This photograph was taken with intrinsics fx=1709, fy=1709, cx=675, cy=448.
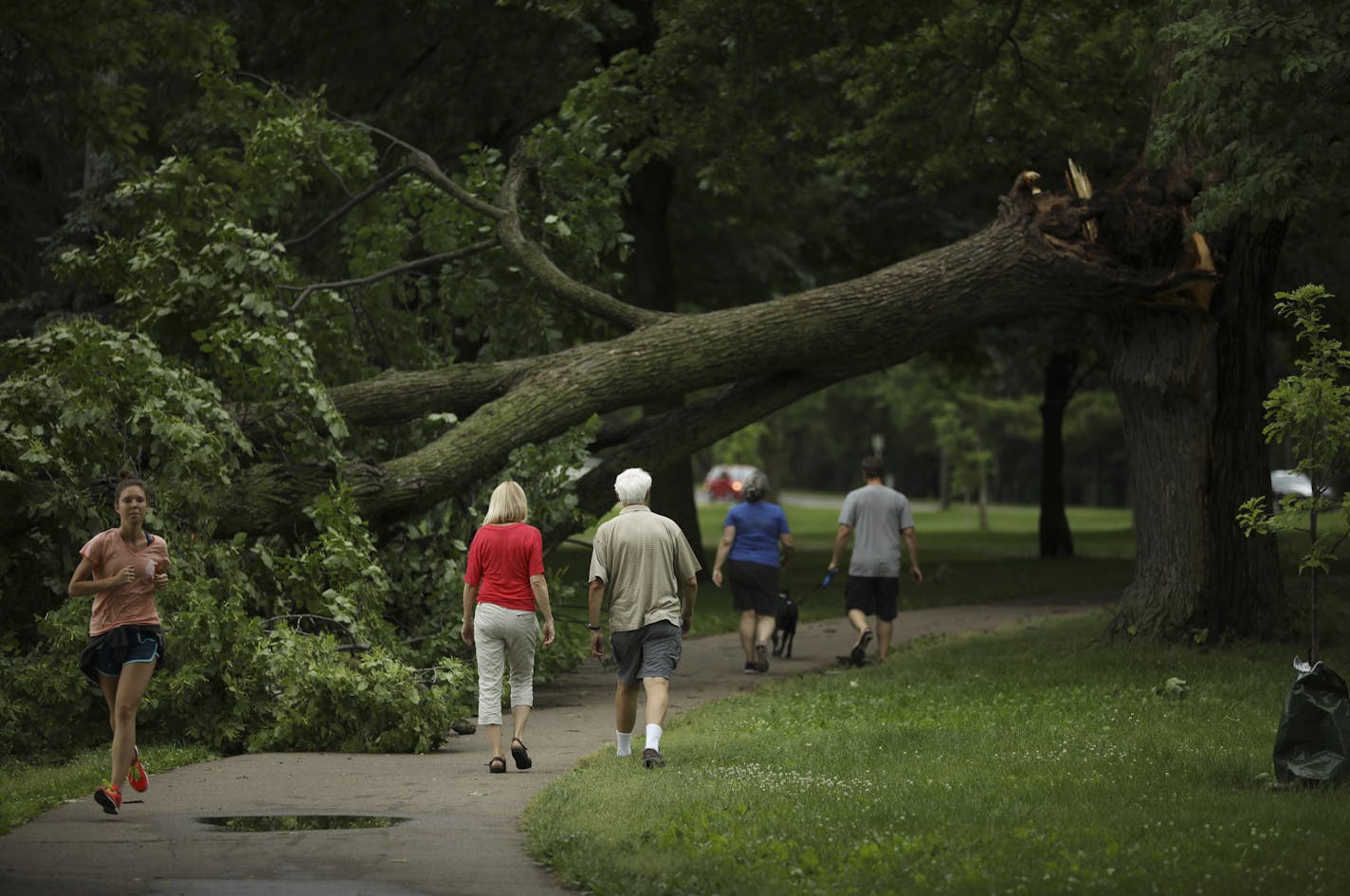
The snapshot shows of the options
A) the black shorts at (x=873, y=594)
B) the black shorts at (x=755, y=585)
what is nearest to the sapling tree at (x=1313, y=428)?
the black shorts at (x=873, y=594)

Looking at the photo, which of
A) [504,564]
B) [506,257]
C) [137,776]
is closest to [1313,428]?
[504,564]

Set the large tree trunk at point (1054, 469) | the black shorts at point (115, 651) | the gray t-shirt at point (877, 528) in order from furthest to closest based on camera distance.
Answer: the large tree trunk at point (1054, 469) < the gray t-shirt at point (877, 528) < the black shorts at point (115, 651)

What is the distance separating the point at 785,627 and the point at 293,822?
8.69m

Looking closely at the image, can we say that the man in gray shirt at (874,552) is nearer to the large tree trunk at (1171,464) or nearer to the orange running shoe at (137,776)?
the large tree trunk at (1171,464)

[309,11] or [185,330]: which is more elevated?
[309,11]

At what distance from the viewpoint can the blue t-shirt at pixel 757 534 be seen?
15164mm

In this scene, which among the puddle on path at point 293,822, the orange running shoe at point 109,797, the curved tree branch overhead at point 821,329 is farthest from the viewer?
the curved tree branch overhead at point 821,329

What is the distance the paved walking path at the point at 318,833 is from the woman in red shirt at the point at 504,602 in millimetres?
476

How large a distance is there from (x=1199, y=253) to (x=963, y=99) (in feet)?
21.7

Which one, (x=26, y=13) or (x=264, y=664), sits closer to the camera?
(x=264, y=664)

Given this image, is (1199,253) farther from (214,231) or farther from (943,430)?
(943,430)

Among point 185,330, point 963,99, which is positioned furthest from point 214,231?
point 963,99

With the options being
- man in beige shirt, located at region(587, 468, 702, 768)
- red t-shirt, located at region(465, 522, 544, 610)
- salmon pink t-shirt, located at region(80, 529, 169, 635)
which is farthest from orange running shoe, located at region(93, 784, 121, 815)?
man in beige shirt, located at region(587, 468, 702, 768)

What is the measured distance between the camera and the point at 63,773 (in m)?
9.66
